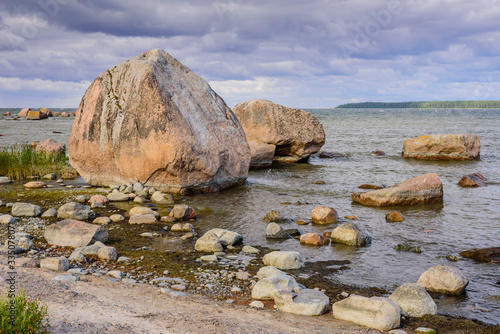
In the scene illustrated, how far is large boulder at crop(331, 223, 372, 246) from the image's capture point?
10.1 meters

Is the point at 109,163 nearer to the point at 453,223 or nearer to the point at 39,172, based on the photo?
the point at 39,172

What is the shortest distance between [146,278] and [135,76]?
9638 mm

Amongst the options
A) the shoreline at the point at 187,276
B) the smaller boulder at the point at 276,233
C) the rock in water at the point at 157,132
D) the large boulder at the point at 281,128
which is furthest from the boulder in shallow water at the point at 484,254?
the large boulder at the point at 281,128

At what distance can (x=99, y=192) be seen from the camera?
49.9 feet

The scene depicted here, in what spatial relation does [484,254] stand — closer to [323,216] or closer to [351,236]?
[351,236]

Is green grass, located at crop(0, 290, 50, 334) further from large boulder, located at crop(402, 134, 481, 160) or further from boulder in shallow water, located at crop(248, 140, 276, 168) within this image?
large boulder, located at crop(402, 134, 481, 160)

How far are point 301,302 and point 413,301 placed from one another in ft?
5.59

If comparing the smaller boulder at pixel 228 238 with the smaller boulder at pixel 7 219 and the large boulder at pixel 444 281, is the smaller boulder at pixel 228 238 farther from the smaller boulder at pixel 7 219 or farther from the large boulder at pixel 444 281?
the smaller boulder at pixel 7 219

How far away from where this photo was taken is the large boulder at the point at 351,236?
396 inches

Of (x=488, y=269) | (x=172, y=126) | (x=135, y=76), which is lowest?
(x=488, y=269)

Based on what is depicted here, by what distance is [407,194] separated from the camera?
14367 mm

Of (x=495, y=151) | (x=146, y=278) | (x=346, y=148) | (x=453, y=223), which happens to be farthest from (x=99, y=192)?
(x=495, y=151)

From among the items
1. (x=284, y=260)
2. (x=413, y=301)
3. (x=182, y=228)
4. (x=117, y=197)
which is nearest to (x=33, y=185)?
(x=117, y=197)

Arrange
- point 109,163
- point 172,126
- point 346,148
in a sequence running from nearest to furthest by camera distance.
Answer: point 172,126 → point 109,163 → point 346,148
